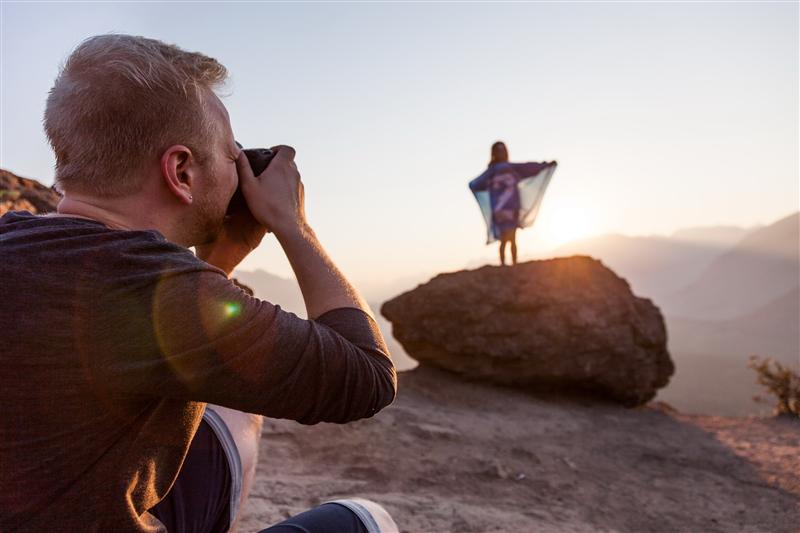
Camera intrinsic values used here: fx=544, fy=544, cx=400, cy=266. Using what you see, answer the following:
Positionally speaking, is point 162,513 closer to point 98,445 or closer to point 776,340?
point 98,445

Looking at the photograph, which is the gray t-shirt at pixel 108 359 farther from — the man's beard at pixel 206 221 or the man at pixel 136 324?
the man's beard at pixel 206 221

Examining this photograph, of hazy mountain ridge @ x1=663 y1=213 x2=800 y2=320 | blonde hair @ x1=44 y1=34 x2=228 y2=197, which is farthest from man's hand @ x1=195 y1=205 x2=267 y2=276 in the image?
hazy mountain ridge @ x1=663 y1=213 x2=800 y2=320

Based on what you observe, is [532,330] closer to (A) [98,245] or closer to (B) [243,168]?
(B) [243,168]

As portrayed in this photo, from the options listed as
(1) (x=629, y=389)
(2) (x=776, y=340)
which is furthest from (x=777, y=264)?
(1) (x=629, y=389)

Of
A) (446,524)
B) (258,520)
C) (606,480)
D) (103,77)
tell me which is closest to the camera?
(103,77)

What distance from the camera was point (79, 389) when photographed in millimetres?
Result: 928

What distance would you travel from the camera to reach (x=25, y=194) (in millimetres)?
4027

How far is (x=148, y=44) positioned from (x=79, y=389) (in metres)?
0.72

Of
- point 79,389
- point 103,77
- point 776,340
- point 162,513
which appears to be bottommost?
point 776,340

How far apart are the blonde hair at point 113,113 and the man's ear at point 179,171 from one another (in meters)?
0.02

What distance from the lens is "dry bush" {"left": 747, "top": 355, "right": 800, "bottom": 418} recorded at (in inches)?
322

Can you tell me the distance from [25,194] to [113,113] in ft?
12.1

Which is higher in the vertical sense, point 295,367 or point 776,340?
point 295,367

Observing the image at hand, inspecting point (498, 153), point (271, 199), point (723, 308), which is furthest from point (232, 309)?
point (723, 308)
